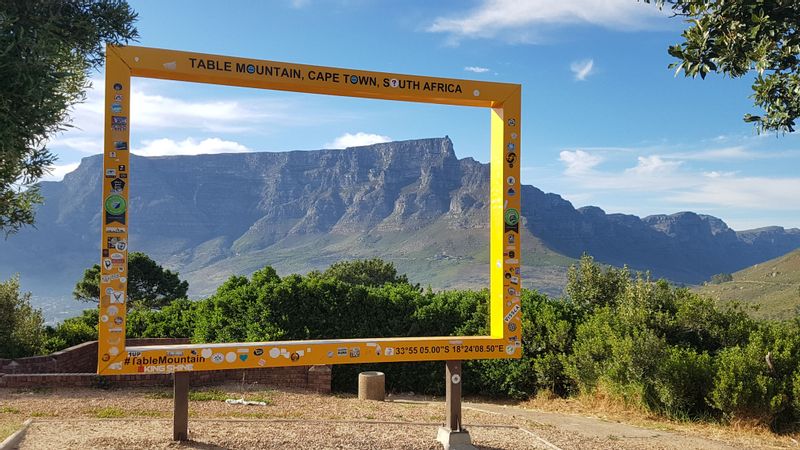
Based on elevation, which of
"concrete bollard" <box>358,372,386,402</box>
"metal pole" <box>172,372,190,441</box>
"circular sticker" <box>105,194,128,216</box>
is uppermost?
"circular sticker" <box>105,194,128,216</box>

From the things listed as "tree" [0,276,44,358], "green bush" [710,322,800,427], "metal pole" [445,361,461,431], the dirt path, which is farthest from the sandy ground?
"tree" [0,276,44,358]

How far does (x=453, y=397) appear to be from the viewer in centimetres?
831

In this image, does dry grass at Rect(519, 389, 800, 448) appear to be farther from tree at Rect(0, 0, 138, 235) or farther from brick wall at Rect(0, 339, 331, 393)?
tree at Rect(0, 0, 138, 235)

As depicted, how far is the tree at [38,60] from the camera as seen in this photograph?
237 inches

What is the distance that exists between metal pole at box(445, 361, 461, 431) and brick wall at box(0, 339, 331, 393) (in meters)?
5.10

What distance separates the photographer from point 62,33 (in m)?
6.98

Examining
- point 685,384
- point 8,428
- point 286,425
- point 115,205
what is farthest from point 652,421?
point 8,428

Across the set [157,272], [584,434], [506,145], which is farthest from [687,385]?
[157,272]

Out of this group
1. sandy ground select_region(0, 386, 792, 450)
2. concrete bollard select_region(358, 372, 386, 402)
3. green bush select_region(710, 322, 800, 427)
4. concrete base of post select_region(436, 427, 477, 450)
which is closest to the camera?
sandy ground select_region(0, 386, 792, 450)

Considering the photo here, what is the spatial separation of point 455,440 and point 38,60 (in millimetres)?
6652

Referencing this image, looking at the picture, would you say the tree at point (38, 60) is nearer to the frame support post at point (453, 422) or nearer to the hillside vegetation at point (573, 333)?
the frame support post at point (453, 422)

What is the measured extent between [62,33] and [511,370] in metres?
11.0

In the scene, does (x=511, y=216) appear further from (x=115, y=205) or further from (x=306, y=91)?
(x=115, y=205)

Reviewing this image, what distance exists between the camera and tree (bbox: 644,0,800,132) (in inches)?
309
